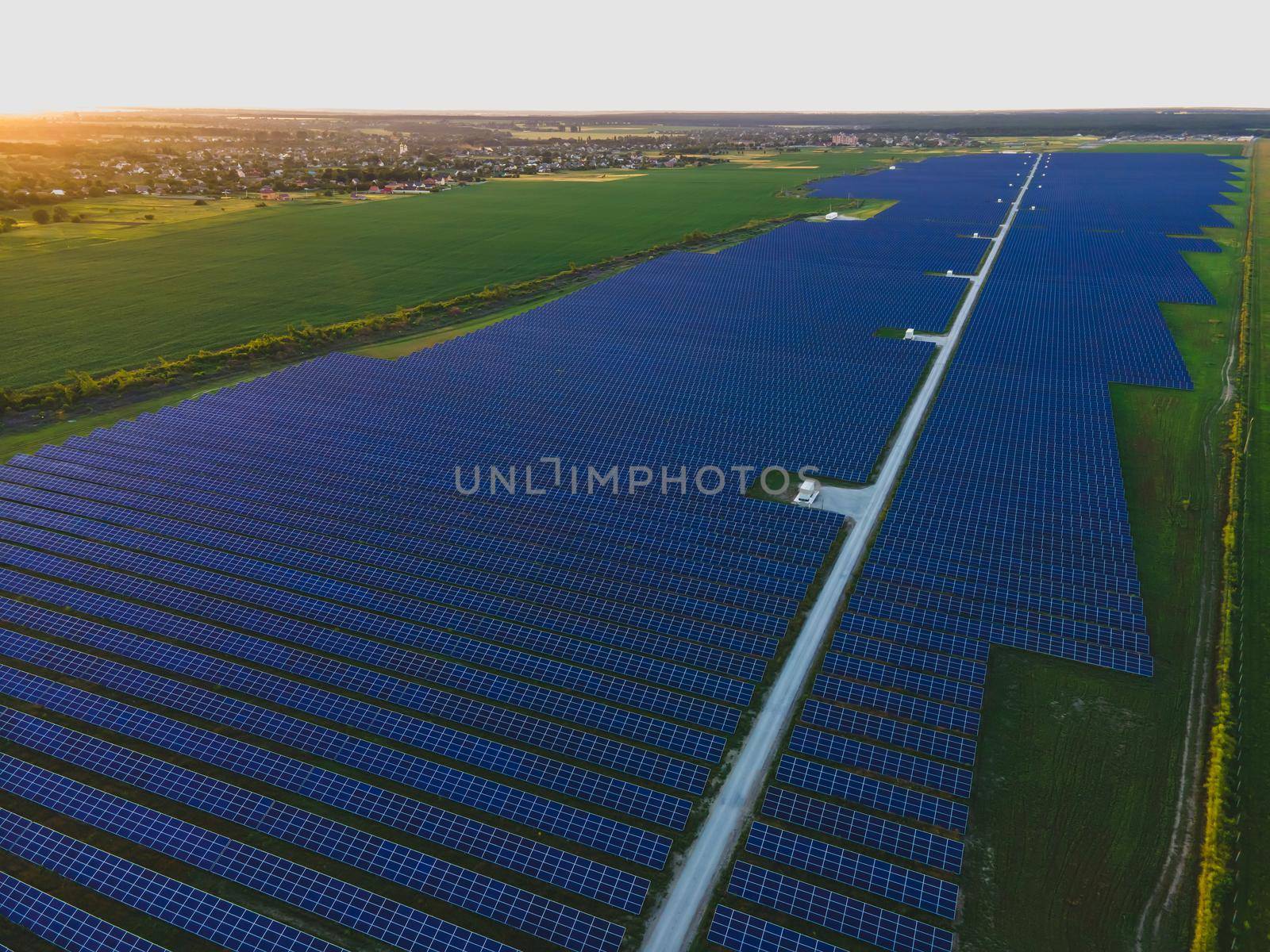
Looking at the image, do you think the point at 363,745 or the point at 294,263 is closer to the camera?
the point at 363,745

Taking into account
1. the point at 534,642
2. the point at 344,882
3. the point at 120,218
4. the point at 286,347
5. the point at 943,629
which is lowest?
the point at 344,882

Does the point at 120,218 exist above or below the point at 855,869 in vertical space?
above

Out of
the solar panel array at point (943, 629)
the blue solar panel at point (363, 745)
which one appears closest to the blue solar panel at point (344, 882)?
the blue solar panel at point (363, 745)

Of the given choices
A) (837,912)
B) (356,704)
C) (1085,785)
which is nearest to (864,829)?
(837,912)

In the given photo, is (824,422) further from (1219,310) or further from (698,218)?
(698,218)

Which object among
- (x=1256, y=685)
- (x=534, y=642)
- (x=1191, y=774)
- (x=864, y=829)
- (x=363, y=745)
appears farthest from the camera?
(x=534, y=642)

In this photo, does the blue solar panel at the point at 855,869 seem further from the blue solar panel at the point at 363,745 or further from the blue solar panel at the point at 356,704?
the blue solar panel at the point at 356,704

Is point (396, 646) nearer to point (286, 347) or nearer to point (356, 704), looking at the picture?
point (356, 704)
